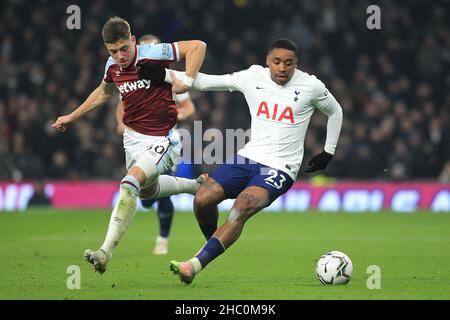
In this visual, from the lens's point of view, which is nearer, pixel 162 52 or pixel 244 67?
pixel 162 52

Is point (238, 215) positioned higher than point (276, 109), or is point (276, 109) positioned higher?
point (276, 109)

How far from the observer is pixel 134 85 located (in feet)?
29.3

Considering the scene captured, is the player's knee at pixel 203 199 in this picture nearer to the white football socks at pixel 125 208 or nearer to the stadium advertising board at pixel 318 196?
the white football socks at pixel 125 208

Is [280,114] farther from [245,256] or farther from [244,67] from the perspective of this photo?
[244,67]

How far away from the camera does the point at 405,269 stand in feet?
31.7

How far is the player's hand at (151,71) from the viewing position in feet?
28.7

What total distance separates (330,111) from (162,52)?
163cm

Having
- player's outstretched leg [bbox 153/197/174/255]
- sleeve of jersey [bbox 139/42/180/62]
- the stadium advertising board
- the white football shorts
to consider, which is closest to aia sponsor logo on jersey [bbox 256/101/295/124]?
sleeve of jersey [bbox 139/42/180/62]

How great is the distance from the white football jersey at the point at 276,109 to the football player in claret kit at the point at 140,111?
0.40 m

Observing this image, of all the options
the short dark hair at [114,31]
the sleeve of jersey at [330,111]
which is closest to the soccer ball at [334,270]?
the sleeve of jersey at [330,111]

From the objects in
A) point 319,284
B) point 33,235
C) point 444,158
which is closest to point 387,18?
point 444,158

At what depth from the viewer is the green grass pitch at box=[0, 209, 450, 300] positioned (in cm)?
772

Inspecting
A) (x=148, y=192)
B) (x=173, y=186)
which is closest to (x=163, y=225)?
(x=173, y=186)

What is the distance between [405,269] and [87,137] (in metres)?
11.8
